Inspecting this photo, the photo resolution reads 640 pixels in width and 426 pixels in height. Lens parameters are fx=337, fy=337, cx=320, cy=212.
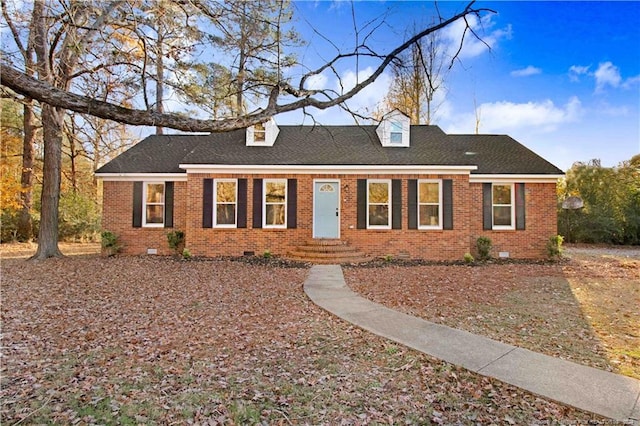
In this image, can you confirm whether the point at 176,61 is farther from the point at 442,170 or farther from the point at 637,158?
the point at 637,158

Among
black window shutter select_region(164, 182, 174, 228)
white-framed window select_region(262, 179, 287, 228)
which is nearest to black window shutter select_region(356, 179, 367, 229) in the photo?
white-framed window select_region(262, 179, 287, 228)

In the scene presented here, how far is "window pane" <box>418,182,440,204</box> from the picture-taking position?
1175 cm

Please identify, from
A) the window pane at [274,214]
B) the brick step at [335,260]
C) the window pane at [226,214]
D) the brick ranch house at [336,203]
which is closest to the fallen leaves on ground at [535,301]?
the brick step at [335,260]

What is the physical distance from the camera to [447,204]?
1153 cm

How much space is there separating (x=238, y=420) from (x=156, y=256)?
35.4ft

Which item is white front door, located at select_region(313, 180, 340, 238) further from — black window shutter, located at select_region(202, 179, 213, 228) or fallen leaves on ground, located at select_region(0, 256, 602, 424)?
fallen leaves on ground, located at select_region(0, 256, 602, 424)

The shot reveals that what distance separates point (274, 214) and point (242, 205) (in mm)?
1153

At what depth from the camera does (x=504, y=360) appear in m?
3.58

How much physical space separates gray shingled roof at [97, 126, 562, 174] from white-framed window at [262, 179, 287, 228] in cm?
77

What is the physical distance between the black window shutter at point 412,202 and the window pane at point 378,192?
80 cm

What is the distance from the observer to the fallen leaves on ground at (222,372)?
106 inches

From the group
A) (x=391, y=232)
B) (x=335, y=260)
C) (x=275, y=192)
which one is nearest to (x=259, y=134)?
(x=275, y=192)

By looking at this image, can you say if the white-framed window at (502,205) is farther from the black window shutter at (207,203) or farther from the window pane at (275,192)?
the black window shutter at (207,203)

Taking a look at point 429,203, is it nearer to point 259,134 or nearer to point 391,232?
point 391,232
